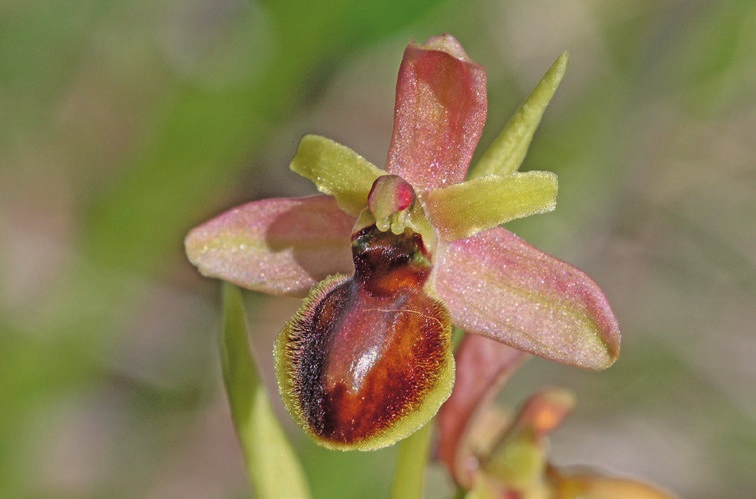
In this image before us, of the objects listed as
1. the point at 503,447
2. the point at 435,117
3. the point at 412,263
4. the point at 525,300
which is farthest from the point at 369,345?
the point at 503,447

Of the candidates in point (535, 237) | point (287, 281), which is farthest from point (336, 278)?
point (535, 237)

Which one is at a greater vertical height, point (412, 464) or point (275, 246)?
point (275, 246)

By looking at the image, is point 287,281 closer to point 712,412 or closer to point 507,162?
point 507,162

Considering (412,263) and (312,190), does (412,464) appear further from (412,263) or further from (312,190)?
(312,190)

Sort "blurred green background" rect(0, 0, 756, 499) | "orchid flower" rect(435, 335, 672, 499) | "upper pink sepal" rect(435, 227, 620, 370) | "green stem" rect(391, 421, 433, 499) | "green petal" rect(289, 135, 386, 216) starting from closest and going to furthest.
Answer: "upper pink sepal" rect(435, 227, 620, 370) → "green petal" rect(289, 135, 386, 216) → "green stem" rect(391, 421, 433, 499) → "orchid flower" rect(435, 335, 672, 499) → "blurred green background" rect(0, 0, 756, 499)

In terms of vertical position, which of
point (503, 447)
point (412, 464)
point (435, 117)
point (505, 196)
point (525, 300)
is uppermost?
point (435, 117)

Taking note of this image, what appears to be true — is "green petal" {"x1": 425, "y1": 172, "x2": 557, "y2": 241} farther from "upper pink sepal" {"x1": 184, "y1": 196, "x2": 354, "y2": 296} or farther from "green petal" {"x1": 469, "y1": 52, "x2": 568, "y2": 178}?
"upper pink sepal" {"x1": 184, "y1": 196, "x2": 354, "y2": 296}

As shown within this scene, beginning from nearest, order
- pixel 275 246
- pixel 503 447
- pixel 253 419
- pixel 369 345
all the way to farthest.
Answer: pixel 369 345 → pixel 275 246 → pixel 253 419 → pixel 503 447

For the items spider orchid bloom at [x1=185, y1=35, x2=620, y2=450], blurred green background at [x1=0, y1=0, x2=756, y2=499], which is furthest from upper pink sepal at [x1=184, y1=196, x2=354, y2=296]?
blurred green background at [x1=0, y1=0, x2=756, y2=499]
